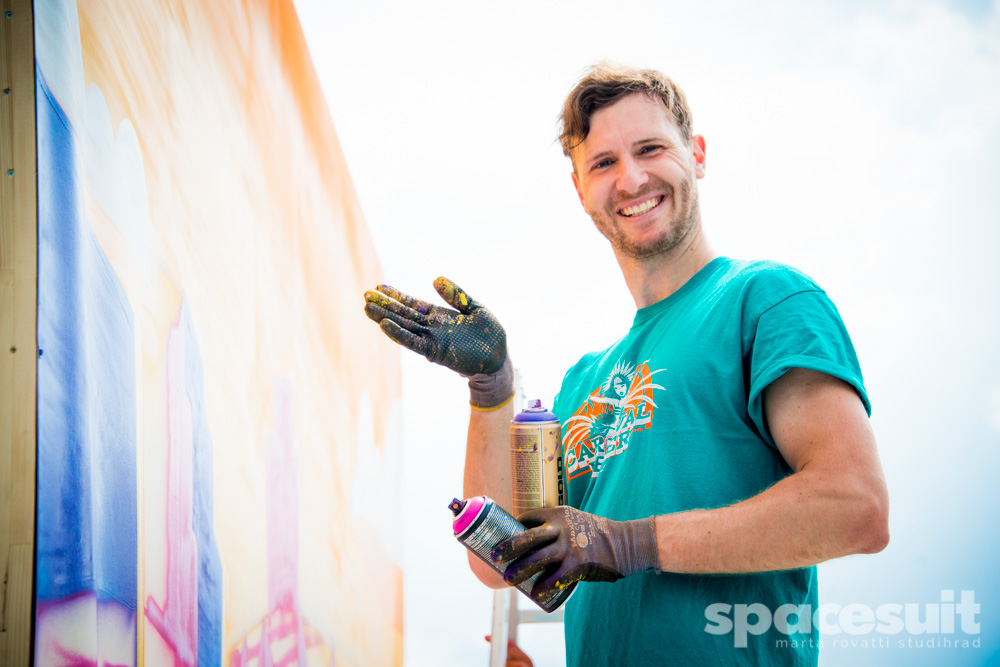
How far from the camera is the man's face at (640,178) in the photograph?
1.40 meters

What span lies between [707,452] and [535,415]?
325 millimetres

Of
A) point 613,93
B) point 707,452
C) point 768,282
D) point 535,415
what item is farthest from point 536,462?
point 613,93

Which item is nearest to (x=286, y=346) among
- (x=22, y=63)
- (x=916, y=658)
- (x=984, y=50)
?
(x=22, y=63)

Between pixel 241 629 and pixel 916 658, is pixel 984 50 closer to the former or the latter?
pixel 916 658

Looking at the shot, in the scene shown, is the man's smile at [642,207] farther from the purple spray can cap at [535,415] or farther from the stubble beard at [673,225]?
the purple spray can cap at [535,415]

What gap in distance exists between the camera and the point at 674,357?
3.89 feet

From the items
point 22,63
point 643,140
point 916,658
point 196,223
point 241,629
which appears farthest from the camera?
point 916,658

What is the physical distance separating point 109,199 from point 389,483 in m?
1.85

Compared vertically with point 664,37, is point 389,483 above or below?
below

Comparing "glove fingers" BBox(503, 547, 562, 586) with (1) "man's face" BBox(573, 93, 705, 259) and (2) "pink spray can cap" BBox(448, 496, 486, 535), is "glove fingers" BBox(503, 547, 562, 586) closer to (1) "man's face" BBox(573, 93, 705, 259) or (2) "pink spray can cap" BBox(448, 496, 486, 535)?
(2) "pink spray can cap" BBox(448, 496, 486, 535)

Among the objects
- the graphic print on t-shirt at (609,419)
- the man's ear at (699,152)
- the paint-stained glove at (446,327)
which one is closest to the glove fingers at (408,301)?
the paint-stained glove at (446,327)

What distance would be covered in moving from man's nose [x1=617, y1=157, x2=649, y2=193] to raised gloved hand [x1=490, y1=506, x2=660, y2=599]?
0.76m

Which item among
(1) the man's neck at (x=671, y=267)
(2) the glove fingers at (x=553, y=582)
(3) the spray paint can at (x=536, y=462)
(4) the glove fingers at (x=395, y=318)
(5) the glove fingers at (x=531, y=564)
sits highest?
(1) the man's neck at (x=671, y=267)

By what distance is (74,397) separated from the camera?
793 mm
